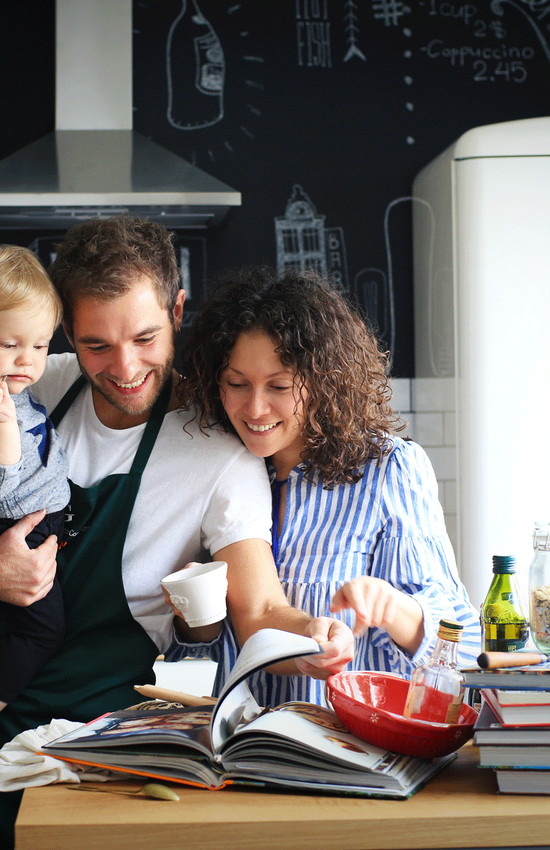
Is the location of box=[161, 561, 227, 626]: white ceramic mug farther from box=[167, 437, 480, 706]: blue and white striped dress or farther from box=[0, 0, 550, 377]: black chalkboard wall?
box=[0, 0, 550, 377]: black chalkboard wall

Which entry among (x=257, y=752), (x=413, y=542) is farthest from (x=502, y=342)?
(x=257, y=752)

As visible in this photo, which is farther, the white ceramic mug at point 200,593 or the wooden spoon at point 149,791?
the white ceramic mug at point 200,593

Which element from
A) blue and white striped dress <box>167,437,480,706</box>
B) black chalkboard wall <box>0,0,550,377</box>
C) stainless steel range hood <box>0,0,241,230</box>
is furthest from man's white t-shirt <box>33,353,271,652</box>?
black chalkboard wall <box>0,0,550,377</box>

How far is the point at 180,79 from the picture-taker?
3281mm

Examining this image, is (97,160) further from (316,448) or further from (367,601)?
(367,601)

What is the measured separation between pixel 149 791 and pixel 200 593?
1.09 ft

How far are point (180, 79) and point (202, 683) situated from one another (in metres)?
2.35

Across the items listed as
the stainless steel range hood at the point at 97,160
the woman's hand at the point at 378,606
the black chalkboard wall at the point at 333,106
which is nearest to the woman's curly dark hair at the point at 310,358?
the woman's hand at the point at 378,606

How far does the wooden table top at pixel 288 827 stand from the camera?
867 mm

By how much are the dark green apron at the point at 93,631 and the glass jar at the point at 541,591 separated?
27.6 inches

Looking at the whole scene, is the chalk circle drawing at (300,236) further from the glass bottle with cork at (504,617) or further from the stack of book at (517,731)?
the stack of book at (517,731)

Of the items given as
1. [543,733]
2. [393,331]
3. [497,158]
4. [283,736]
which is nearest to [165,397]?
[283,736]

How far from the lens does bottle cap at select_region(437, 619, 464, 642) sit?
100 centimetres

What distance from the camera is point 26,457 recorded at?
1.45m
